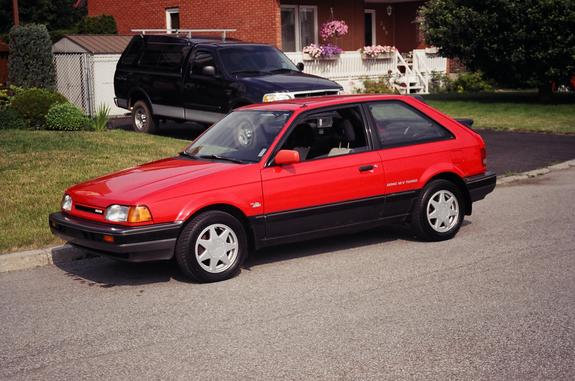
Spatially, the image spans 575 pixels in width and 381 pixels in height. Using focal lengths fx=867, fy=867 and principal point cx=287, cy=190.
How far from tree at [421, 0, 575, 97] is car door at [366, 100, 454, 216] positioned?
14899 mm

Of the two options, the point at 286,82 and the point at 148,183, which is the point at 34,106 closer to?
the point at 286,82

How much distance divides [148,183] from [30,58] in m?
16.0

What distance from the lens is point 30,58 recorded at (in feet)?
72.9

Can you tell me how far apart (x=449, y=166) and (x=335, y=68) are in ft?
64.3

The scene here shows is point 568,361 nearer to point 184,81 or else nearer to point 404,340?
point 404,340

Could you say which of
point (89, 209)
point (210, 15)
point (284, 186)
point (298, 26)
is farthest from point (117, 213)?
point (210, 15)

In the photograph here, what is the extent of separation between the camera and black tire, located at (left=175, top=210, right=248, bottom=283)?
723cm

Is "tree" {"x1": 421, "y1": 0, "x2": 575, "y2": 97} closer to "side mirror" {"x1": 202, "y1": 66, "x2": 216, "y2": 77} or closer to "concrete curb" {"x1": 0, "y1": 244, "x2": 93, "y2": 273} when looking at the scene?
"side mirror" {"x1": 202, "y1": 66, "x2": 216, "y2": 77}

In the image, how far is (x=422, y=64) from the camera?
103 ft

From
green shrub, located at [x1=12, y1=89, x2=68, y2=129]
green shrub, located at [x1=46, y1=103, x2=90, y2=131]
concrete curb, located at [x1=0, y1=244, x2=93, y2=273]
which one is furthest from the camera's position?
green shrub, located at [x1=12, y1=89, x2=68, y2=129]

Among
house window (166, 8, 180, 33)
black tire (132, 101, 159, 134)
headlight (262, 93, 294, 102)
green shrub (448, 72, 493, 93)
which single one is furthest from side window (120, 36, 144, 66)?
green shrub (448, 72, 493, 93)

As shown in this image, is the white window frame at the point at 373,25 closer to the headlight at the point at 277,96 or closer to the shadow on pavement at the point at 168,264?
the headlight at the point at 277,96

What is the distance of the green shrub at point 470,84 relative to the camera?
31.6m

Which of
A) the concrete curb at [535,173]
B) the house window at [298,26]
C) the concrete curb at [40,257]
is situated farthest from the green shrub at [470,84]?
the concrete curb at [40,257]
